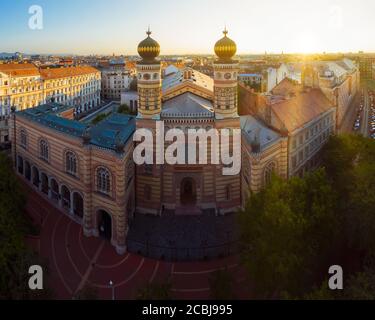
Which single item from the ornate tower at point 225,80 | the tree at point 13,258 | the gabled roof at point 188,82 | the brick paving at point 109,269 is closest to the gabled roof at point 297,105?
the ornate tower at point 225,80

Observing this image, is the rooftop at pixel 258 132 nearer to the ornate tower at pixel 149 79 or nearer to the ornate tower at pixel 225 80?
the ornate tower at pixel 225 80

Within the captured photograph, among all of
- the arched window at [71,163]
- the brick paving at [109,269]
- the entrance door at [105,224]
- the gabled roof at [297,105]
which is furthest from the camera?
the gabled roof at [297,105]

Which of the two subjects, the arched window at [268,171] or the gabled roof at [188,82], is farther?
the gabled roof at [188,82]

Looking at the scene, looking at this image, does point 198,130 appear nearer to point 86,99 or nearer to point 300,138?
point 300,138

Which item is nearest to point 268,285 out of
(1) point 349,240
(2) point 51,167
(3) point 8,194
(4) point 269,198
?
(4) point 269,198

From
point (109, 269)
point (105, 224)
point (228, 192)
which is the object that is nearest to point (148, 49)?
point (228, 192)

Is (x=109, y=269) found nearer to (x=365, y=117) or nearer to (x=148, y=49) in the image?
(x=148, y=49)
